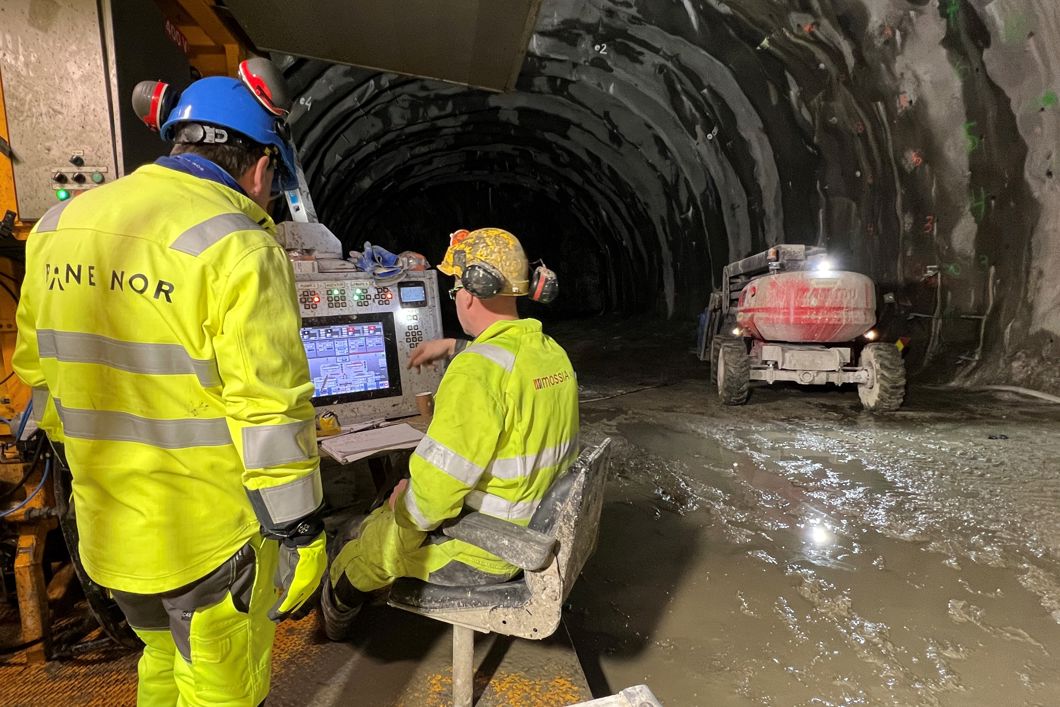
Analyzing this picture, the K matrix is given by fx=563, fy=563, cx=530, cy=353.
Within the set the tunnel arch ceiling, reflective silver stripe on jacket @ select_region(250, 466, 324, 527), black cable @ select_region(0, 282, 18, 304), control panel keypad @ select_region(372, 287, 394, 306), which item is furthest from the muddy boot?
the tunnel arch ceiling

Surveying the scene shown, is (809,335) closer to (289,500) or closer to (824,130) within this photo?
(824,130)

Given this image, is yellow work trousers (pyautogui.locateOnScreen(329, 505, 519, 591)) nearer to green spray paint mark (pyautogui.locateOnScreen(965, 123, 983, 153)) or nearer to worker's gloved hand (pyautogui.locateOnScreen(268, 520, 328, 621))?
worker's gloved hand (pyautogui.locateOnScreen(268, 520, 328, 621))

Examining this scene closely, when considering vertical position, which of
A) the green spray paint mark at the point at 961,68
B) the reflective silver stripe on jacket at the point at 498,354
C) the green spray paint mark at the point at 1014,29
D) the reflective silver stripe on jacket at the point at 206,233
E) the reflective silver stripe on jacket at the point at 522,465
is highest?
the green spray paint mark at the point at 1014,29

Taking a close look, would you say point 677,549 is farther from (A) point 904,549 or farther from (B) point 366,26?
(B) point 366,26

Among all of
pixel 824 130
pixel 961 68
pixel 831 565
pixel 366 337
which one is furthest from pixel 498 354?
pixel 824 130

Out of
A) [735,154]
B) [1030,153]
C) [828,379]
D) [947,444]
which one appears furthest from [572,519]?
[735,154]

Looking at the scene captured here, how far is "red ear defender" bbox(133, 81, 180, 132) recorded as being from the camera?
1728 millimetres

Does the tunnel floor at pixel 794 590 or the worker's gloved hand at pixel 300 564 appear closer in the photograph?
the worker's gloved hand at pixel 300 564

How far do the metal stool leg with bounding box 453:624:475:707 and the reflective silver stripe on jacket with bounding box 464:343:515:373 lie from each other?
0.89m

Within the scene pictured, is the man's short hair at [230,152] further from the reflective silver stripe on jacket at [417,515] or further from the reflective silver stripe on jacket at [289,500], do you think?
the reflective silver stripe on jacket at [417,515]

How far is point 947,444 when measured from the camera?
4734 millimetres

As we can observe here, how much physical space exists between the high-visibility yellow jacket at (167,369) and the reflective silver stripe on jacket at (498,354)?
0.58m

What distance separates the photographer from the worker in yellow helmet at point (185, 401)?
1.34 m

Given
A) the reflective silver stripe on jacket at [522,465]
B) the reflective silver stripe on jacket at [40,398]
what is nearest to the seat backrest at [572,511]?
the reflective silver stripe on jacket at [522,465]
